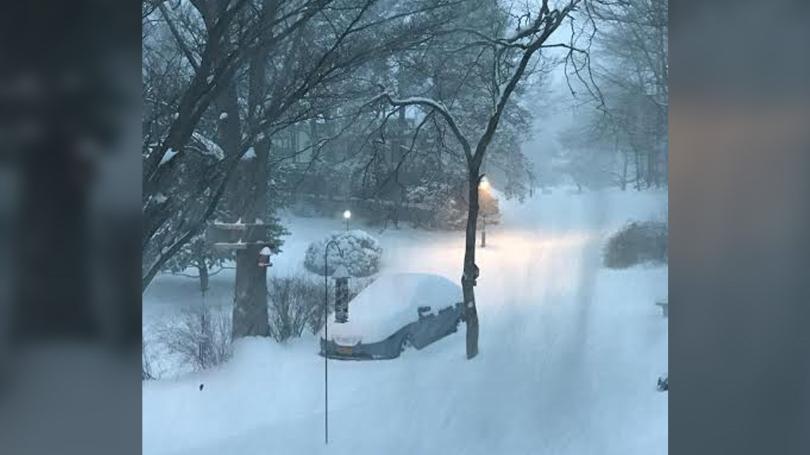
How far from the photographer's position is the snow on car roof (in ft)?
9.61

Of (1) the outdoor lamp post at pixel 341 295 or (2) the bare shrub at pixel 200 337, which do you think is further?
(1) the outdoor lamp post at pixel 341 295

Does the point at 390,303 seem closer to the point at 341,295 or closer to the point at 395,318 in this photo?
the point at 395,318

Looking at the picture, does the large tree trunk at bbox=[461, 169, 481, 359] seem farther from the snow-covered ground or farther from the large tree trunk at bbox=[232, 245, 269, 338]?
the large tree trunk at bbox=[232, 245, 269, 338]

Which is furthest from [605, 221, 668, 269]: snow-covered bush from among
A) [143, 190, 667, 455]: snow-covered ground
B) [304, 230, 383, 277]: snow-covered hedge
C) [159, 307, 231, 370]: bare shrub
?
[159, 307, 231, 370]: bare shrub

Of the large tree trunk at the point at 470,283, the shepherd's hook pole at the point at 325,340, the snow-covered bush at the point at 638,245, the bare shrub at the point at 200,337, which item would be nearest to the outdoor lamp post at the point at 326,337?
the shepherd's hook pole at the point at 325,340

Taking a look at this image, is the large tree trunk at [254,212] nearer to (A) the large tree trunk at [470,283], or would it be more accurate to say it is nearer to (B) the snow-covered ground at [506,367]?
(B) the snow-covered ground at [506,367]

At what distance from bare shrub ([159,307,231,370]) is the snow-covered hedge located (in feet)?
1.28

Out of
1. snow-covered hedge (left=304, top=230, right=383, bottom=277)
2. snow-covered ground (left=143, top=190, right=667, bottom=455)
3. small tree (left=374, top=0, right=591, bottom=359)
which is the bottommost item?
snow-covered ground (left=143, top=190, right=667, bottom=455)

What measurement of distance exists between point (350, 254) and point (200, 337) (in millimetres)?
636

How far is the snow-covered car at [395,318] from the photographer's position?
115 inches

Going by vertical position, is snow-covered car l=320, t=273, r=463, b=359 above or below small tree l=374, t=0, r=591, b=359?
below

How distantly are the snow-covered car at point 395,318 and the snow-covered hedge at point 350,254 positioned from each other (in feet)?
0.24
